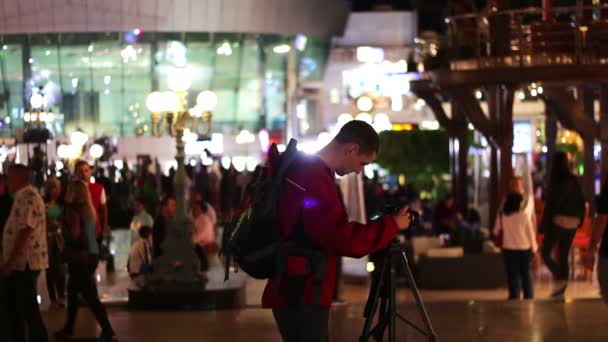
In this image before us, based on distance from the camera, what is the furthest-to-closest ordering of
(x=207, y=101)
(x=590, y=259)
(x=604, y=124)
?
(x=604, y=124) < (x=207, y=101) < (x=590, y=259)

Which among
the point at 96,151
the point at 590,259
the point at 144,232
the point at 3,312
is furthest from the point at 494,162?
the point at 3,312

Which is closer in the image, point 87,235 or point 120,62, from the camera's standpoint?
point 87,235

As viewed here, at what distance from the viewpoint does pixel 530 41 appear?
25891 mm

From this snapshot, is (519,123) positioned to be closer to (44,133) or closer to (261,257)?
(44,133)

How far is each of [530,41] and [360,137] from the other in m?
19.4

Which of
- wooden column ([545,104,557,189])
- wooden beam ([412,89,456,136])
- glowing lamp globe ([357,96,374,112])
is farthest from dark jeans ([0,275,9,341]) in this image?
wooden beam ([412,89,456,136])

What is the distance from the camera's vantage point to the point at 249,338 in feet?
41.5

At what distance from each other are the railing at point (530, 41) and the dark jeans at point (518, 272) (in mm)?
7777

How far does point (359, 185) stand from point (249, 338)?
1273 centimetres

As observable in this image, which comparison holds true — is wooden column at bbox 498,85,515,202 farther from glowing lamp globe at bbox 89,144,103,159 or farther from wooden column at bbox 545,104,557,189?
glowing lamp globe at bbox 89,144,103,159

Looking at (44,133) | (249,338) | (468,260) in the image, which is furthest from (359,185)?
(249,338)

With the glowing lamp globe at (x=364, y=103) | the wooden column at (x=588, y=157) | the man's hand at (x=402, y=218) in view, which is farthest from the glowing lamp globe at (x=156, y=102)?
the man's hand at (x=402, y=218)

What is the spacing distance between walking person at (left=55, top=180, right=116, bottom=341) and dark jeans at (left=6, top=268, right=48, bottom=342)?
104 centimetres

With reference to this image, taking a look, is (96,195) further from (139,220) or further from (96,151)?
(96,151)
